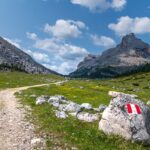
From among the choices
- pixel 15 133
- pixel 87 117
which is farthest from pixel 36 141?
pixel 87 117

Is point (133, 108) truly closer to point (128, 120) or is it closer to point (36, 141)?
point (128, 120)

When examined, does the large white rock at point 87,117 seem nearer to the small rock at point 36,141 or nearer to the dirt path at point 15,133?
the dirt path at point 15,133

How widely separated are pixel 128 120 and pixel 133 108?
1355mm

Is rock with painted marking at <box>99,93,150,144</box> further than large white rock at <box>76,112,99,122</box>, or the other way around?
large white rock at <box>76,112,99,122</box>

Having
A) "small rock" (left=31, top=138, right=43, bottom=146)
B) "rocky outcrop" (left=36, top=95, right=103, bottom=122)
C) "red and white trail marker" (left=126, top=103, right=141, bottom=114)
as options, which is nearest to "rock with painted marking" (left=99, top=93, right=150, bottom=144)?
"red and white trail marker" (left=126, top=103, right=141, bottom=114)

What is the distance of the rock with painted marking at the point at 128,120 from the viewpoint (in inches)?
883

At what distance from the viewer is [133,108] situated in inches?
939

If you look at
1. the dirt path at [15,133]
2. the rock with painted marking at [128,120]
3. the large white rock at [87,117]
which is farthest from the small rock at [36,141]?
the large white rock at [87,117]

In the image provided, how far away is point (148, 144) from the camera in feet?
73.9

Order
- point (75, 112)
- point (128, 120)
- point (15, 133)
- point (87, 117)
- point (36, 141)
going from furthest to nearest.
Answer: point (75, 112), point (87, 117), point (15, 133), point (128, 120), point (36, 141)

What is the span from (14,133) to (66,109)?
13226 millimetres

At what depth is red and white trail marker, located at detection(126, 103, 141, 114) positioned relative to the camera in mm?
23455

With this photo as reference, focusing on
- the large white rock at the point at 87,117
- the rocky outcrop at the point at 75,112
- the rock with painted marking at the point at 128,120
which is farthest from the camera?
the rocky outcrop at the point at 75,112

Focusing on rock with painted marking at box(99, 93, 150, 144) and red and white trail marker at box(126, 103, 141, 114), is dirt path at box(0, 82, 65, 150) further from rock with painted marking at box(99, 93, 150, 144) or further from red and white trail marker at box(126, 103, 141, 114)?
red and white trail marker at box(126, 103, 141, 114)
